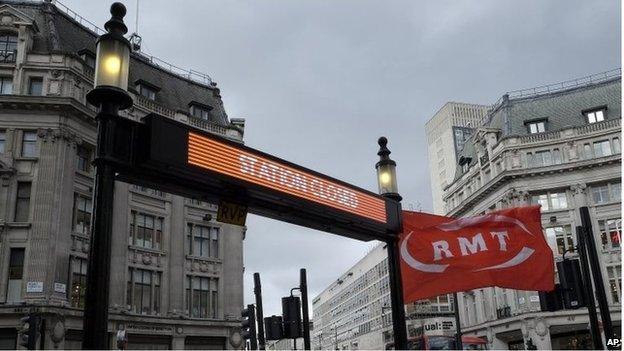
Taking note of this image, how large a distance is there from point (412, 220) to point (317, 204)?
10.5 feet

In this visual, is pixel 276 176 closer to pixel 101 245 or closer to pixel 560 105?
pixel 101 245

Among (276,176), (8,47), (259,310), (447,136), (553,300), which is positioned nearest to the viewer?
(276,176)

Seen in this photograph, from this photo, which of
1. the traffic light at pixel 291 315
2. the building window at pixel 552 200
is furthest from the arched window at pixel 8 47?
the building window at pixel 552 200

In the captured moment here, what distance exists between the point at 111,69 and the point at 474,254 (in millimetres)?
6981

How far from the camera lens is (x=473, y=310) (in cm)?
6600

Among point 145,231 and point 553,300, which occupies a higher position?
point 145,231

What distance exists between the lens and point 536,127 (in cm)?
6031

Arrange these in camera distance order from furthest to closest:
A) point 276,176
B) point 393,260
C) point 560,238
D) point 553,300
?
point 560,238, point 553,300, point 393,260, point 276,176

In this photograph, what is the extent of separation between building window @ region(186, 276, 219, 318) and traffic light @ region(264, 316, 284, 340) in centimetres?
2780

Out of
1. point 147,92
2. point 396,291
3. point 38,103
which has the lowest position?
point 396,291

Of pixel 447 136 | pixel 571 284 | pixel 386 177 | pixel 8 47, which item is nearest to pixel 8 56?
pixel 8 47

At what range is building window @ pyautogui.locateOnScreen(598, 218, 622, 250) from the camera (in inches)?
2094

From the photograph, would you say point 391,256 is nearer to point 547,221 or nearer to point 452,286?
point 452,286

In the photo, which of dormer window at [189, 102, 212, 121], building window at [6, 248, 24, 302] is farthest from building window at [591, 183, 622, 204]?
building window at [6, 248, 24, 302]
